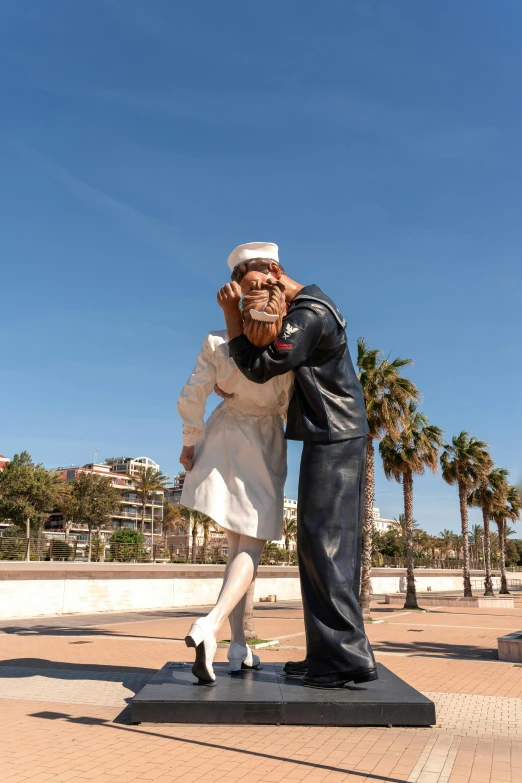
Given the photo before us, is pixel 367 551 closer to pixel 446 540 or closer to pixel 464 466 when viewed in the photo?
pixel 464 466

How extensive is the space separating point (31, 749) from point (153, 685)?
3.67 ft

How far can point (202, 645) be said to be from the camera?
457 cm

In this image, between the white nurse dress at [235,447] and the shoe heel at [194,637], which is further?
the white nurse dress at [235,447]

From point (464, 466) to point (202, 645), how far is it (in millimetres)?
29261

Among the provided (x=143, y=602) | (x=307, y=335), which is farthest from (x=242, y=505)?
(x=143, y=602)

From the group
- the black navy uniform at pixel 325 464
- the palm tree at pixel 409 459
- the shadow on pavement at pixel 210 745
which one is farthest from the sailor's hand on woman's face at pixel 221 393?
the palm tree at pixel 409 459

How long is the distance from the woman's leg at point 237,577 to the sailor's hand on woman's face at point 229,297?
1.71m

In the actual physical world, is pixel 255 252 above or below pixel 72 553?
above

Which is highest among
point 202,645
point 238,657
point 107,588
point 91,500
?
point 91,500

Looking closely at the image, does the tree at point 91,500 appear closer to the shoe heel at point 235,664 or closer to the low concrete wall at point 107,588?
the low concrete wall at point 107,588

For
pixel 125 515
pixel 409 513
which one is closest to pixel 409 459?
pixel 409 513

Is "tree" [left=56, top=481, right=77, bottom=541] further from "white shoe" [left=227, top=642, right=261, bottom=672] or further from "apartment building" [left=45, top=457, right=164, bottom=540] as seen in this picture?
"white shoe" [left=227, top=642, right=261, bottom=672]

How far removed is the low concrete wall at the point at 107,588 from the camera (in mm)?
17984

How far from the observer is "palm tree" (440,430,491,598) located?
3169 cm
